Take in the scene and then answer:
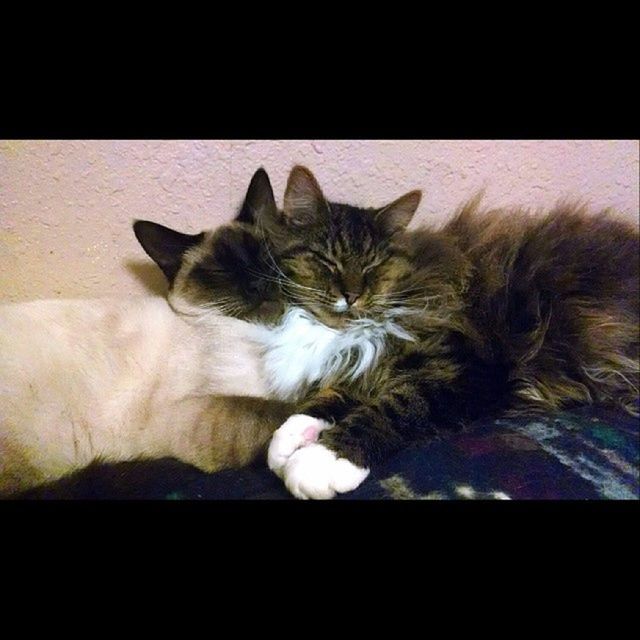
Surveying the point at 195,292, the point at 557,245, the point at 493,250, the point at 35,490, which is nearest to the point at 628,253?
the point at 557,245

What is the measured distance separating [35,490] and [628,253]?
3.91 feet

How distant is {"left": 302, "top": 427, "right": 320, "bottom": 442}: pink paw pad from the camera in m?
1.09

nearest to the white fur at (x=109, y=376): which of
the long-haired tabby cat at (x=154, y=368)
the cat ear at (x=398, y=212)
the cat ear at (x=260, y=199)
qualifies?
the long-haired tabby cat at (x=154, y=368)

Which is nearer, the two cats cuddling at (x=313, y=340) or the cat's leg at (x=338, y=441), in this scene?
the cat's leg at (x=338, y=441)

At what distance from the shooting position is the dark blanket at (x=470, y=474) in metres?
0.98

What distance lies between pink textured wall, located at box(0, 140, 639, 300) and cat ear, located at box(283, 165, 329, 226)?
0.26 m

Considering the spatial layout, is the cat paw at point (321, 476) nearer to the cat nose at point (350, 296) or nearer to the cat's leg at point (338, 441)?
the cat's leg at point (338, 441)

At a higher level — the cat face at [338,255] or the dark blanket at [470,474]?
the cat face at [338,255]

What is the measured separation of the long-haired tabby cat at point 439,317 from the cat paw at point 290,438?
0.02 metres

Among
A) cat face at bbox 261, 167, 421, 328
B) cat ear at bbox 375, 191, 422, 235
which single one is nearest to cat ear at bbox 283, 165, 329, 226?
cat face at bbox 261, 167, 421, 328

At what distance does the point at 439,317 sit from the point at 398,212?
0.76ft

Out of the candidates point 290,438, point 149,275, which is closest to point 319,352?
point 290,438

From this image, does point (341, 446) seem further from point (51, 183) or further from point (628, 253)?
point (51, 183)

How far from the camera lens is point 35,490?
1.02 metres
